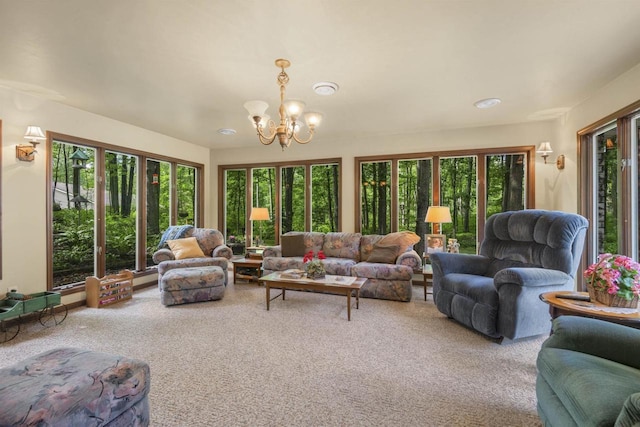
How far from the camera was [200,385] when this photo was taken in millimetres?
2084

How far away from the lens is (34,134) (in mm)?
3311

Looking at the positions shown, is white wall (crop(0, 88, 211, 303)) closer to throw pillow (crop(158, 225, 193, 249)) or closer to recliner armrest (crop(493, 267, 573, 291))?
throw pillow (crop(158, 225, 193, 249))

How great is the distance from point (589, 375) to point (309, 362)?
174 centimetres

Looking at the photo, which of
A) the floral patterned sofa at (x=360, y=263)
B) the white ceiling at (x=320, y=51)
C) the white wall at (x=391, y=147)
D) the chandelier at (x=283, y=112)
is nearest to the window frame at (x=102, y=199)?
the white ceiling at (x=320, y=51)

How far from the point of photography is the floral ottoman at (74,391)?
122cm

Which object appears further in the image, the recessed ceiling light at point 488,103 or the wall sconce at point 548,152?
the wall sconce at point 548,152

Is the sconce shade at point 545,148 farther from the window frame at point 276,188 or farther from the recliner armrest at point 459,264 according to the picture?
the window frame at point 276,188

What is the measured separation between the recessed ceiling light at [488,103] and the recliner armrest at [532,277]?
6.80ft

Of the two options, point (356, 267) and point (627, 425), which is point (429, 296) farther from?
point (627, 425)

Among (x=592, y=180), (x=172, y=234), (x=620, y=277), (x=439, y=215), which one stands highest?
(x=592, y=180)

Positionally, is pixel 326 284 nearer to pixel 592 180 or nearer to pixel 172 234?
pixel 172 234

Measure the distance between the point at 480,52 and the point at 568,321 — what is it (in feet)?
6.96

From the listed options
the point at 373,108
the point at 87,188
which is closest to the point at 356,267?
the point at 373,108

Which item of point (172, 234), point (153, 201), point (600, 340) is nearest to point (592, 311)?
point (600, 340)
